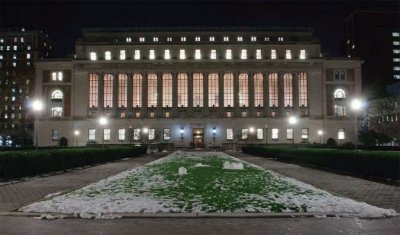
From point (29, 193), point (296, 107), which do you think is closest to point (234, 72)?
point (296, 107)

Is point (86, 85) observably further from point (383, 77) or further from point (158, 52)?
point (383, 77)

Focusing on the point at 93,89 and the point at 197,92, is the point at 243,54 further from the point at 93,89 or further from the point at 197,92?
the point at 93,89

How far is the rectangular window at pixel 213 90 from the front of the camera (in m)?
109

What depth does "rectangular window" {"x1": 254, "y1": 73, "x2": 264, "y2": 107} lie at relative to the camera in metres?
109

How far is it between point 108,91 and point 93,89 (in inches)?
132

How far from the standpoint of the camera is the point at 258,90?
10894cm

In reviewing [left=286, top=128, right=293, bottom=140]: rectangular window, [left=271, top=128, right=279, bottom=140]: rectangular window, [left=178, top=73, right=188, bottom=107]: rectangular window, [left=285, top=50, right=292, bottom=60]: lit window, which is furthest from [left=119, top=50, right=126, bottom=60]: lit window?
[left=286, top=128, right=293, bottom=140]: rectangular window

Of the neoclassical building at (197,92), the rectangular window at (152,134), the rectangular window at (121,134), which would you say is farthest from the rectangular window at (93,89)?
the rectangular window at (152,134)

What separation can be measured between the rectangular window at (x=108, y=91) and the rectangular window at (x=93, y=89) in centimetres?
196

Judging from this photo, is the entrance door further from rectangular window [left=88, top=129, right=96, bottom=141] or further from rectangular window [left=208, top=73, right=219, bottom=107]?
rectangular window [left=88, top=129, right=96, bottom=141]

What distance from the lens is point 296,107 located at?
107 metres

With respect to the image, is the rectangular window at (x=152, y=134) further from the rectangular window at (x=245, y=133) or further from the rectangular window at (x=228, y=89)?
the rectangular window at (x=245, y=133)

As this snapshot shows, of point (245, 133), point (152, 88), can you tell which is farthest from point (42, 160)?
point (152, 88)

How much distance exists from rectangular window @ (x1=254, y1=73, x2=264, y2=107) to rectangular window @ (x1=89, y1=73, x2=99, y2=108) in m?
35.2
